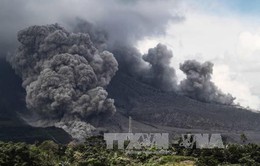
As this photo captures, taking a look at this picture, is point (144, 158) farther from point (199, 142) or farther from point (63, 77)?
point (63, 77)

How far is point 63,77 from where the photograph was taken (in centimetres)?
16025

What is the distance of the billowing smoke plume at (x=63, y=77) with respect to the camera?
16200 centimetres

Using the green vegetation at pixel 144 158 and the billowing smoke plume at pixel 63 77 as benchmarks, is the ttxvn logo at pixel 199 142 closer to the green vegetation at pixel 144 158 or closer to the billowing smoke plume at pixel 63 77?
the green vegetation at pixel 144 158

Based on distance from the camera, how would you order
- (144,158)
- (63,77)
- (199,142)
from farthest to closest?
(63,77), (199,142), (144,158)

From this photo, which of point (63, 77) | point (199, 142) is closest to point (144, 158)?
point (199, 142)

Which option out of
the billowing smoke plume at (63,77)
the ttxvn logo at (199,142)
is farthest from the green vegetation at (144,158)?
the billowing smoke plume at (63,77)

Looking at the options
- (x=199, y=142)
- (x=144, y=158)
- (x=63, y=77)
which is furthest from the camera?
(x=63, y=77)

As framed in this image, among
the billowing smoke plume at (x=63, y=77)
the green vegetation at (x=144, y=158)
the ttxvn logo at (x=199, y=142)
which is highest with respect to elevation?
the billowing smoke plume at (x=63, y=77)

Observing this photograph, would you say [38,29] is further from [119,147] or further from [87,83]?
[119,147]

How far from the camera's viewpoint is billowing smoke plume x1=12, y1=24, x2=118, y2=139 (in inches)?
6378

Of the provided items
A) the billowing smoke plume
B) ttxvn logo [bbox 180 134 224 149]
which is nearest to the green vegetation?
ttxvn logo [bbox 180 134 224 149]

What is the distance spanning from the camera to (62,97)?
160m

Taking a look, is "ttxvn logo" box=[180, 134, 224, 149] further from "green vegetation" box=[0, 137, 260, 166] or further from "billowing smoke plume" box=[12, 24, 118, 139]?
"billowing smoke plume" box=[12, 24, 118, 139]

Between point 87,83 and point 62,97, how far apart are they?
33.3 ft
